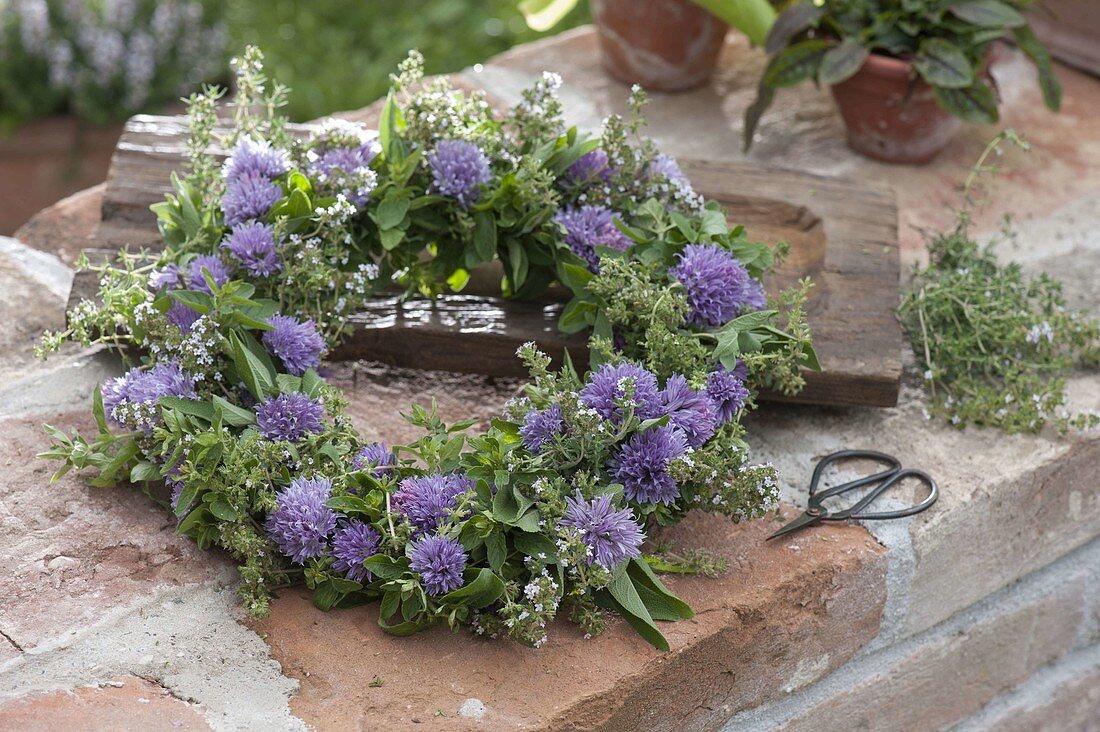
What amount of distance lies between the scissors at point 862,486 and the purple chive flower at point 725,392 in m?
0.16

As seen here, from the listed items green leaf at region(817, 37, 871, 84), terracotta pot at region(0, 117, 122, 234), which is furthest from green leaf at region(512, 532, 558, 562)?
terracotta pot at region(0, 117, 122, 234)

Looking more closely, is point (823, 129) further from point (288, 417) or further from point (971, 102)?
point (288, 417)

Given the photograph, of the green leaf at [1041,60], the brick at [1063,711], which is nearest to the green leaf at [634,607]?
the brick at [1063,711]

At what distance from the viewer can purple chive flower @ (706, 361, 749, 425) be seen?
118 centimetres

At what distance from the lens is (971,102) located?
1.89m

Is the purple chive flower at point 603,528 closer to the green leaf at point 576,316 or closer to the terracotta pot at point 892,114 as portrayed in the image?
the green leaf at point 576,316

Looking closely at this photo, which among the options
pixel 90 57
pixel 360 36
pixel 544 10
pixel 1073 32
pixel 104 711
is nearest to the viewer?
pixel 104 711

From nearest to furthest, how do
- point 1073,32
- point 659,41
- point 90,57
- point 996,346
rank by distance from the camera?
point 996,346 → point 659,41 → point 1073,32 → point 90,57

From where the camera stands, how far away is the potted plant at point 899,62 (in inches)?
73.9

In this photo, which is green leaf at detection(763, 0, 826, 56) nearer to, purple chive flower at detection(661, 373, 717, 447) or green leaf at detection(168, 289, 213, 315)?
purple chive flower at detection(661, 373, 717, 447)

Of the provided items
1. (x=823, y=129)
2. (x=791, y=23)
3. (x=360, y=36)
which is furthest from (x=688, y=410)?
(x=360, y=36)

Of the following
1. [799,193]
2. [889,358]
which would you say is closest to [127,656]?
[889,358]

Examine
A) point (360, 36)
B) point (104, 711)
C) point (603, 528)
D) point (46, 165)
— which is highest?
point (603, 528)

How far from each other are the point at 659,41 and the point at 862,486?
3.38 feet
